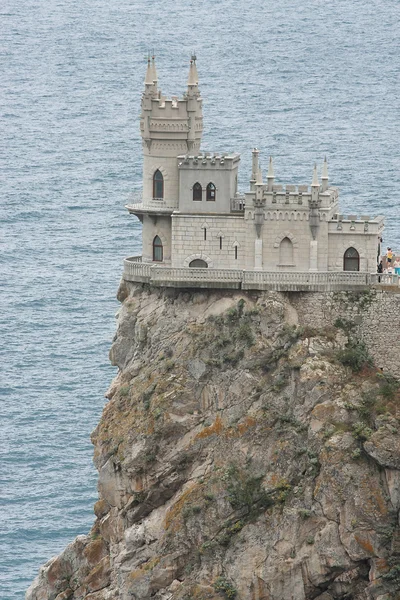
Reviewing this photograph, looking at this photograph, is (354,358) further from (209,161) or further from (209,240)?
(209,161)

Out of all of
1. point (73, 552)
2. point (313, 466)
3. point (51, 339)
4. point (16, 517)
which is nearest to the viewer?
point (313, 466)

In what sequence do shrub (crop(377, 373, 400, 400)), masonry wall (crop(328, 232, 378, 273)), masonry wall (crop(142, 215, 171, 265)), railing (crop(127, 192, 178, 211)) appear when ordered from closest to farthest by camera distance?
shrub (crop(377, 373, 400, 400)) < masonry wall (crop(328, 232, 378, 273)) < railing (crop(127, 192, 178, 211)) < masonry wall (crop(142, 215, 171, 265))

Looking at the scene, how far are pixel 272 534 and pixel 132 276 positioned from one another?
17424mm

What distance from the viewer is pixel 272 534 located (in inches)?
5094

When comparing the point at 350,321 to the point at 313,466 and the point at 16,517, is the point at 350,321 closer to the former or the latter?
the point at 313,466

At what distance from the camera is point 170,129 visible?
5359 inches

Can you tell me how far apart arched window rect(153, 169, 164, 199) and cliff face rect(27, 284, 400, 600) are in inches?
229

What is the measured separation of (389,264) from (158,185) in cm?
1393

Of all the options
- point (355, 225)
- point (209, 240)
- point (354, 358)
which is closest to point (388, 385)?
point (354, 358)

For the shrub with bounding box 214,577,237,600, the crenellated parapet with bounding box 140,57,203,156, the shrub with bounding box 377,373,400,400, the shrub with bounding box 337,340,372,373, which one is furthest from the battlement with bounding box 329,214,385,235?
the shrub with bounding box 214,577,237,600

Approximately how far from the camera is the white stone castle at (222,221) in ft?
438

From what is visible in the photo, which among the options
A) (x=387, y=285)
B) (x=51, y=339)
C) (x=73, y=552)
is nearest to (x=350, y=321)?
(x=387, y=285)

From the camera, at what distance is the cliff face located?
12812cm

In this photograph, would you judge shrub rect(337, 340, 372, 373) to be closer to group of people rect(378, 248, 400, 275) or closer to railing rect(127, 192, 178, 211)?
group of people rect(378, 248, 400, 275)
